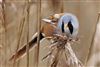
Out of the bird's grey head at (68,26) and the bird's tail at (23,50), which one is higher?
the bird's grey head at (68,26)

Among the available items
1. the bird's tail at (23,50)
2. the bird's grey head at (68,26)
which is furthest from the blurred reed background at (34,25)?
the bird's grey head at (68,26)

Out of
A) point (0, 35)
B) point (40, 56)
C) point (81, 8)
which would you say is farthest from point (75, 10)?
point (0, 35)

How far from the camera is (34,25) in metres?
1.02

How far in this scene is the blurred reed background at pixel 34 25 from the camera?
971 millimetres

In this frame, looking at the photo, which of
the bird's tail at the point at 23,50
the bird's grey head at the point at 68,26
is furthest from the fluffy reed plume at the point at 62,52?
the bird's tail at the point at 23,50

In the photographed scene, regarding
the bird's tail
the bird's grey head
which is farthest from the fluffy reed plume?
the bird's tail

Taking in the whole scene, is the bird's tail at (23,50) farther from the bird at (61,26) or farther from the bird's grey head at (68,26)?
the bird's grey head at (68,26)

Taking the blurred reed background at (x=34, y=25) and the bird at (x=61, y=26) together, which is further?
the blurred reed background at (x=34, y=25)

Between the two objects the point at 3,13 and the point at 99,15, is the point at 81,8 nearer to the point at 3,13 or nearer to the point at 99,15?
the point at 99,15

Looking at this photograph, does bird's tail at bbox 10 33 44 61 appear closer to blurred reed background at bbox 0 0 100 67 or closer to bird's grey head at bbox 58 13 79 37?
blurred reed background at bbox 0 0 100 67

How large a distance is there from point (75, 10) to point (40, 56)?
9.0 inches

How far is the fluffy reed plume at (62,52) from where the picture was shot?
2.65 ft

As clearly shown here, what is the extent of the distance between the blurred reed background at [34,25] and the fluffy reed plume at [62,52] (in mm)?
96

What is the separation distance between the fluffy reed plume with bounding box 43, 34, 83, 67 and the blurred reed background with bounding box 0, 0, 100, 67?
0.10 metres
